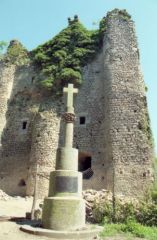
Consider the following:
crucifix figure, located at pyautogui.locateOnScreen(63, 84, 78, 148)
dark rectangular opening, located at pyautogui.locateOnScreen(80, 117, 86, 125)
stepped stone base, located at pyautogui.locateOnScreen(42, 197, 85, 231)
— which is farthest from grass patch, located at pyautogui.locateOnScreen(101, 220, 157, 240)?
dark rectangular opening, located at pyautogui.locateOnScreen(80, 117, 86, 125)

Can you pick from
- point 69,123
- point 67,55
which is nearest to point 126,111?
point 67,55

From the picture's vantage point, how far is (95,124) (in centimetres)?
1886

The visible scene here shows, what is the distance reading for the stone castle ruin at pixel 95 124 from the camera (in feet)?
51.7

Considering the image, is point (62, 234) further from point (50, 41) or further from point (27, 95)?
point (50, 41)

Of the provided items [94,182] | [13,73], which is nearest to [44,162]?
[94,182]

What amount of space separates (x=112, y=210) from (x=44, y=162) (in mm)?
10035

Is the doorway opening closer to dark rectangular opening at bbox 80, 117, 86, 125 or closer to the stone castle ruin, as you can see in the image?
the stone castle ruin

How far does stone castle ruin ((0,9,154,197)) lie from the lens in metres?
15.8

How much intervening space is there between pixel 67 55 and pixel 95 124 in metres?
6.90

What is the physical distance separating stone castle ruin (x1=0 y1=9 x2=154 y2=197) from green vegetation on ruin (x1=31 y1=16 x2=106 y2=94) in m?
0.55

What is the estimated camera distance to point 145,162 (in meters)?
15.4

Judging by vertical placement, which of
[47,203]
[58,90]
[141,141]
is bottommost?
[47,203]

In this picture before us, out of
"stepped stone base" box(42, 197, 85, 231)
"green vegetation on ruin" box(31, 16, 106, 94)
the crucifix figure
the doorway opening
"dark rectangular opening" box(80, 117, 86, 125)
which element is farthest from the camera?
"green vegetation on ruin" box(31, 16, 106, 94)

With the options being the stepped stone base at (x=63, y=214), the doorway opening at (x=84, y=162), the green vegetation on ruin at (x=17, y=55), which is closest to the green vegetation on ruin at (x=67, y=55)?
the green vegetation on ruin at (x=17, y=55)
